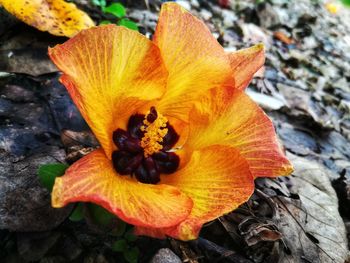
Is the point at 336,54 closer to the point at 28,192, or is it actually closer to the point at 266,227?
the point at 266,227

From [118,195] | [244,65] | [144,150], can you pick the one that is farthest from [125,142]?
[244,65]

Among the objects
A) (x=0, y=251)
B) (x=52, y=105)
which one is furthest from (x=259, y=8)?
(x=0, y=251)

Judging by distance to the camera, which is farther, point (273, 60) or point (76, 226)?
point (273, 60)

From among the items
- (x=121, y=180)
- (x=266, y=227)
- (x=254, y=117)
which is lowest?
(x=266, y=227)

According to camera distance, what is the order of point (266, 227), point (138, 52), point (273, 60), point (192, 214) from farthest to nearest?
point (273, 60) → point (266, 227) → point (138, 52) → point (192, 214)

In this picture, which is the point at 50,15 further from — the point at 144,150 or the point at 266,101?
the point at 266,101

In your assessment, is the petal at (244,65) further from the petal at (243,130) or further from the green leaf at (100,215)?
the green leaf at (100,215)

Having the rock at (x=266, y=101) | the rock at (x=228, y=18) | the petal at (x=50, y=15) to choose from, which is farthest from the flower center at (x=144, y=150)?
the rock at (x=228, y=18)
